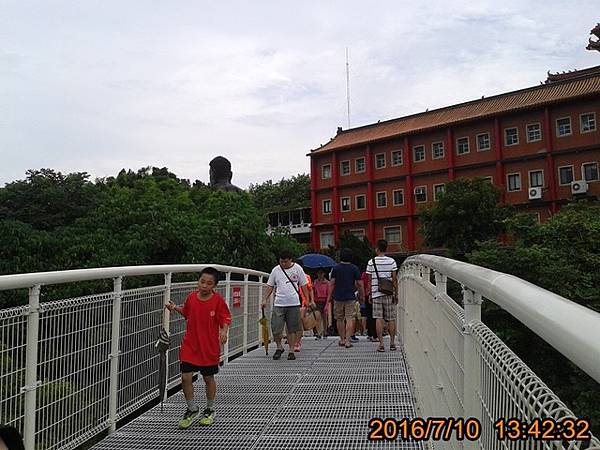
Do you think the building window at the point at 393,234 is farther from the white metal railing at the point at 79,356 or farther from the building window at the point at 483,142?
Result: the white metal railing at the point at 79,356

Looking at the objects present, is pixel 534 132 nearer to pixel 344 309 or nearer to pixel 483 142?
pixel 483 142

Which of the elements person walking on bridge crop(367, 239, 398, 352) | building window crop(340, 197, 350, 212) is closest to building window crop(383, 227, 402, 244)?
building window crop(340, 197, 350, 212)

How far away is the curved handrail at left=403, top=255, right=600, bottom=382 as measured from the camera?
0.82 meters

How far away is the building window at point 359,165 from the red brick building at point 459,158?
8 centimetres

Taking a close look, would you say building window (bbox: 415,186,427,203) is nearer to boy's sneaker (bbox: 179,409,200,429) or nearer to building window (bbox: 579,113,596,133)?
building window (bbox: 579,113,596,133)

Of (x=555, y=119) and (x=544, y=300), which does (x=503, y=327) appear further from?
(x=555, y=119)

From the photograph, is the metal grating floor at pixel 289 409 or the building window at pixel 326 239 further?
the building window at pixel 326 239

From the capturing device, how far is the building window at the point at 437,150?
127 ft

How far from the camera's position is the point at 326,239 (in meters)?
44.7

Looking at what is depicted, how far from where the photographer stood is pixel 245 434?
4.04m

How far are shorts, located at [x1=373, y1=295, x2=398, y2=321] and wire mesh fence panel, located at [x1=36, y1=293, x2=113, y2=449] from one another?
4.34 m

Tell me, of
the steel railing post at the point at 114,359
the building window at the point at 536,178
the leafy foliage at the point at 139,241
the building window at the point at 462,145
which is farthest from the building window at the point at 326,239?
the steel railing post at the point at 114,359

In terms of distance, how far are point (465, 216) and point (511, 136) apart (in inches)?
370

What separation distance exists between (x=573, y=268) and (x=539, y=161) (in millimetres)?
21390
